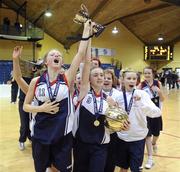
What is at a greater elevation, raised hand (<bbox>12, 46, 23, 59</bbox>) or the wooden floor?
raised hand (<bbox>12, 46, 23, 59</bbox>)

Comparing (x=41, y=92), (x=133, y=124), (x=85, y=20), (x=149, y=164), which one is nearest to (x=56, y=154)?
(x=41, y=92)

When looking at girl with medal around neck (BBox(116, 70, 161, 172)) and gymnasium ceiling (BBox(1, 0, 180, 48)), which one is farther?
gymnasium ceiling (BBox(1, 0, 180, 48))

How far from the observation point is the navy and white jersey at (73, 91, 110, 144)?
2.84 metres

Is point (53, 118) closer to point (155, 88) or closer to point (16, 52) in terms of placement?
point (16, 52)

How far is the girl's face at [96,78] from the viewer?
300 centimetres

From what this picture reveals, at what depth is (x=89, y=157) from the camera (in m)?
2.91

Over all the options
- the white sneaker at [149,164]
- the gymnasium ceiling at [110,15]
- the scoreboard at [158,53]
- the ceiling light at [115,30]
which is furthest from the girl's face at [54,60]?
the scoreboard at [158,53]

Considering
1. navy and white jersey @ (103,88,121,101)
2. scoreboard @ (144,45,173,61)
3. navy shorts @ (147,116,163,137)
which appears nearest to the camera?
navy and white jersey @ (103,88,121,101)

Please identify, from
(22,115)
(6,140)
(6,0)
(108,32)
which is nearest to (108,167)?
(22,115)

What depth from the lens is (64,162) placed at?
2.59 meters

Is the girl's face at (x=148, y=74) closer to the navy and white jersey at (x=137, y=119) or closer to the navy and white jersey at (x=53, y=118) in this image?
the navy and white jersey at (x=137, y=119)

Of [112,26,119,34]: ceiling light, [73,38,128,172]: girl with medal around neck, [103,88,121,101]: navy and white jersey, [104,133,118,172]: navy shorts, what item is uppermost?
[112,26,119,34]: ceiling light

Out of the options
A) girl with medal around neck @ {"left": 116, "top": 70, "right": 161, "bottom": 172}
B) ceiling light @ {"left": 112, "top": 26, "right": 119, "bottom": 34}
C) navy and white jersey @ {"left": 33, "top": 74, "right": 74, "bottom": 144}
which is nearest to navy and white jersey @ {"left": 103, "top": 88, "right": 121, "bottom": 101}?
girl with medal around neck @ {"left": 116, "top": 70, "right": 161, "bottom": 172}

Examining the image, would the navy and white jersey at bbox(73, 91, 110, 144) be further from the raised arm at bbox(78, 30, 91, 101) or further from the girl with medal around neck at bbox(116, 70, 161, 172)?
the girl with medal around neck at bbox(116, 70, 161, 172)
